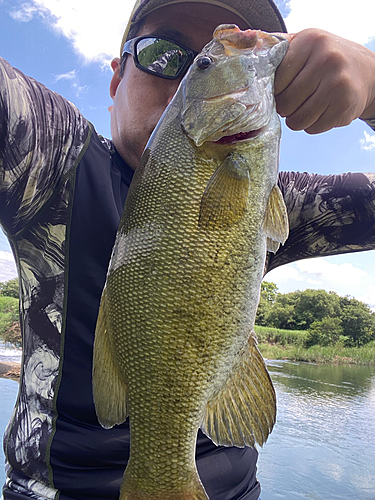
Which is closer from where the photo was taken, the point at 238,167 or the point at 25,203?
the point at 238,167

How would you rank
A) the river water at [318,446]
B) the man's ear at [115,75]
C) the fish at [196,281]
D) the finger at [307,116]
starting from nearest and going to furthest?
the fish at [196,281] → the finger at [307,116] → the man's ear at [115,75] → the river water at [318,446]

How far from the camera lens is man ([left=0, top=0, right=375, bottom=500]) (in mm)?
1053

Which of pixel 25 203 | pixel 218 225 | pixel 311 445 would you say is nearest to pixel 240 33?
pixel 218 225

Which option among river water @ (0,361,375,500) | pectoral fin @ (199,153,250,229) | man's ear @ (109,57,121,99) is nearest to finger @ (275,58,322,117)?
pectoral fin @ (199,153,250,229)

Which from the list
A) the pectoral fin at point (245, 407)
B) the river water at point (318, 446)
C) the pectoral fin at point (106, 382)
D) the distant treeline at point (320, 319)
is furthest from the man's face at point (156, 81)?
the distant treeline at point (320, 319)

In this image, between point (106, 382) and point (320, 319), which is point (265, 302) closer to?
point (320, 319)

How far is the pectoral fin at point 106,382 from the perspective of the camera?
929 mm

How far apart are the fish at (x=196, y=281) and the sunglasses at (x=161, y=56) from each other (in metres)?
0.48

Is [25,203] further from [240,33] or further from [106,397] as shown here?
[240,33]

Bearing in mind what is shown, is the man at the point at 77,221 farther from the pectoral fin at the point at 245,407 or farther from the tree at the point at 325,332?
the tree at the point at 325,332

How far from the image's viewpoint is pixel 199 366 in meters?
0.92

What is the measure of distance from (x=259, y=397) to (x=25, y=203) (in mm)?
1012

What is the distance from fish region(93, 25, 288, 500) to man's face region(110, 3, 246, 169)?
54cm

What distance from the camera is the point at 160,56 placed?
5.03 ft
